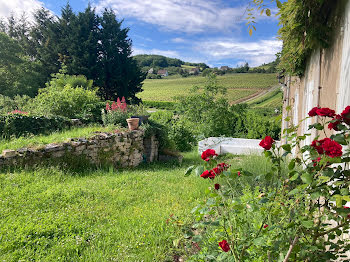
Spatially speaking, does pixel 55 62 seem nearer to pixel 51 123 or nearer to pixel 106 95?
pixel 106 95

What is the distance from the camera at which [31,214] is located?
10.8 feet

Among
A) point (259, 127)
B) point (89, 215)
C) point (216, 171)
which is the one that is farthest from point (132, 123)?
point (259, 127)

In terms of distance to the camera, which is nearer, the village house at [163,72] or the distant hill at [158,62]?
the distant hill at [158,62]

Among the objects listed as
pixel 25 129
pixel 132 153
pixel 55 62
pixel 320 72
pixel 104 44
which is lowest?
pixel 132 153

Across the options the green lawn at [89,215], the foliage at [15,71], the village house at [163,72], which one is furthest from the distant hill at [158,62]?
the green lawn at [89,215]

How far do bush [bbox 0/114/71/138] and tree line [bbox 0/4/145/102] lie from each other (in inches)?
512

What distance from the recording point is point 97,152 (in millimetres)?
6641

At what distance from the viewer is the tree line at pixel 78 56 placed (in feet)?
67.3

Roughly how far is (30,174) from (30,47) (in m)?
25.1

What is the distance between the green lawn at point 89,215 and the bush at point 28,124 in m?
3.27

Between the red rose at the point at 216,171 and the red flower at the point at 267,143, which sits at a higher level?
the red flower at the point at 267,143

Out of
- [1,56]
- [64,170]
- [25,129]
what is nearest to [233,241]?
[64,170]

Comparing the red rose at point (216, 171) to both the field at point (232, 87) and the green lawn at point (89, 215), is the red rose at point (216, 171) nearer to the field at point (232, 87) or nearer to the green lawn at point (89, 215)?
the green lawn at point (89, 215)

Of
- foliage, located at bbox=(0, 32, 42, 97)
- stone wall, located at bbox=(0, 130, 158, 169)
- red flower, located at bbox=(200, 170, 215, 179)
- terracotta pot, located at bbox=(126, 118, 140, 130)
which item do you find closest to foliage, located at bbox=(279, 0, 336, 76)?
red flower, located at bbox=(200, 170, 215, 179)
